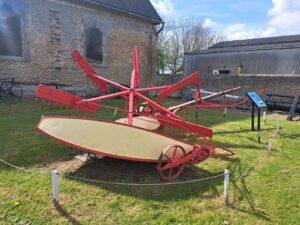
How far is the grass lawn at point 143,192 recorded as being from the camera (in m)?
3.15

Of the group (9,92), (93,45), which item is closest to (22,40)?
(9,92)

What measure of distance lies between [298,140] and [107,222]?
212 inches

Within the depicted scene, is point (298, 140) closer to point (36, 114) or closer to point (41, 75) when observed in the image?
point (36, 114)

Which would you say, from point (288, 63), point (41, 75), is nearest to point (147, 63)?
point (41, 75)

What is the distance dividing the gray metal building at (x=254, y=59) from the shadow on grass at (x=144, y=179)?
16964 millimetres

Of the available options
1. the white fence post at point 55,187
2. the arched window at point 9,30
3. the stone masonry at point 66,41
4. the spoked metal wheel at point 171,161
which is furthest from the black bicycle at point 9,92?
the spoked metal wheel at point 171,161

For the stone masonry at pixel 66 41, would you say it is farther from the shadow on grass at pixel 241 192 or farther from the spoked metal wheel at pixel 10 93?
the shadow on grass at pixel 241 192

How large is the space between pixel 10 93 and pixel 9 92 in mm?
56

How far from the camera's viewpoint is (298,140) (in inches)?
259

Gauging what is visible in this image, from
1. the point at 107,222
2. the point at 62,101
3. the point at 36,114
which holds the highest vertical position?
the point at 62,101

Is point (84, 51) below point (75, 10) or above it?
below

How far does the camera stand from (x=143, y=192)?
12.1 ft

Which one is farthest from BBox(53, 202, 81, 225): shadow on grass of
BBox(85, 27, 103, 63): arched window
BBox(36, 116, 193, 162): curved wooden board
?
BBox(85, 27, 103, 63): arched window

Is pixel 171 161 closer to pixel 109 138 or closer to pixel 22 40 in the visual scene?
pixel 109 138
